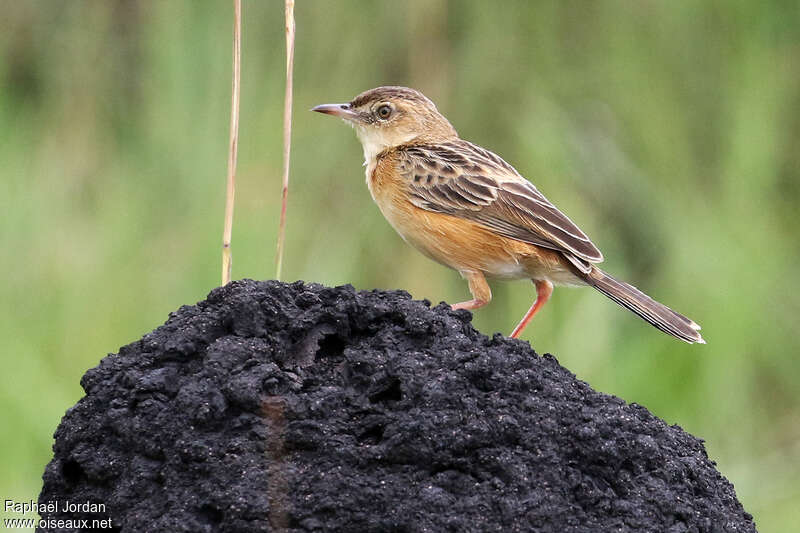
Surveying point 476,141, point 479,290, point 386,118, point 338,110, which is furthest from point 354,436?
point 476,141

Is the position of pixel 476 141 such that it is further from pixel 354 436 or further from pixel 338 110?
pixel 354 436

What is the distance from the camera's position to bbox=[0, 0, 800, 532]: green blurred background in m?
7.86

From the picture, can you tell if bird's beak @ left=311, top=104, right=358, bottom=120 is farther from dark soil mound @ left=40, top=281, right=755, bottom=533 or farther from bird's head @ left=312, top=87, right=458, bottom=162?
dark soil mound @ left=40, top=281, right=755, bottom=533

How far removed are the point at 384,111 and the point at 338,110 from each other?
10.9 inches

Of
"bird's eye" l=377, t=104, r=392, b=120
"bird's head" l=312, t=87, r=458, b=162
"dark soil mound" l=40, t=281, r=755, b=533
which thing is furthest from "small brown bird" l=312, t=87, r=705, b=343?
"dark soil mound" l=40, t=281, r=755, b=533

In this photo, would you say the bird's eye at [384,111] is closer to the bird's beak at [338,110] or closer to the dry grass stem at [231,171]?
the bird's beak at [338,110]

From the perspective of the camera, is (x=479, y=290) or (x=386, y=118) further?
(x=386, y=118)

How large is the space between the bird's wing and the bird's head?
0.88 feet

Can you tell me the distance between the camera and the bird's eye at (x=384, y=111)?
21.3ft

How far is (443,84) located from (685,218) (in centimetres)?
200

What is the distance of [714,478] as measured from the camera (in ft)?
11.4

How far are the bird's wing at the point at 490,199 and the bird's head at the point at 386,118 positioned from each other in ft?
0.88

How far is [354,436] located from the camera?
311 centimetres

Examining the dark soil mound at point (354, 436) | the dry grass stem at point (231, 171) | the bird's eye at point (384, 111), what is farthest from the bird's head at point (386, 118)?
the dark soil mound at point (354, 436)
